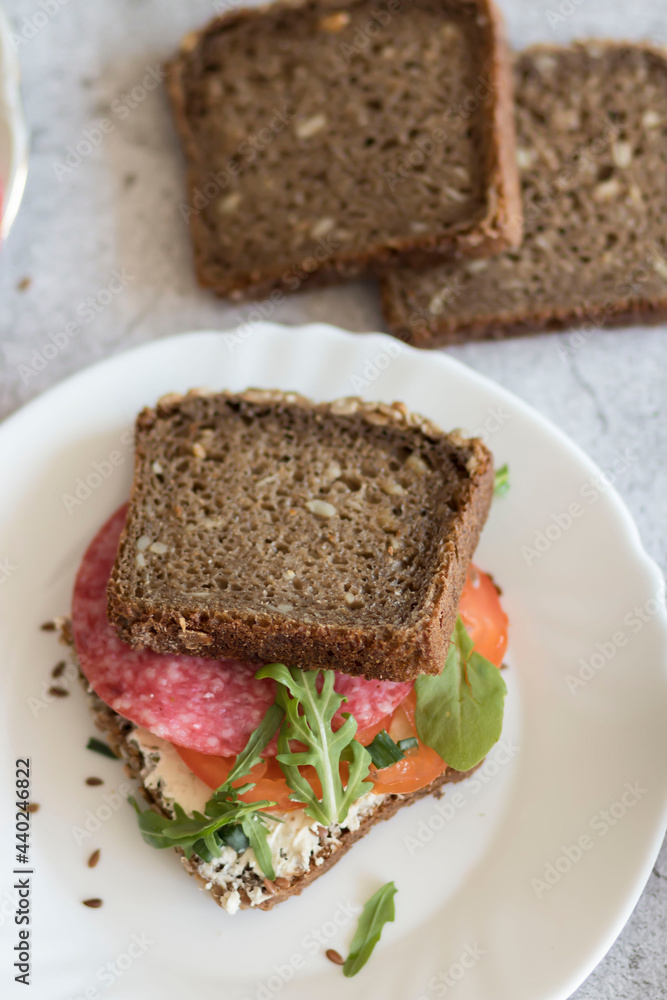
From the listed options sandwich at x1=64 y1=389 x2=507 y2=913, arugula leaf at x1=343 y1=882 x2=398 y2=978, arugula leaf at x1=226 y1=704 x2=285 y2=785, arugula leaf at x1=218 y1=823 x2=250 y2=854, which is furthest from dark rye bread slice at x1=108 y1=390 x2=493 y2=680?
arugula leaf at x1=343 y1=882 x2=398 y2=978

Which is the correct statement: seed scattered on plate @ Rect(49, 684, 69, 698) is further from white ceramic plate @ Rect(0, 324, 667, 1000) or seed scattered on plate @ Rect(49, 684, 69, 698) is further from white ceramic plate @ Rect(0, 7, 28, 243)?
white ceramic plate @ Rect(0, 7, 28, 243)

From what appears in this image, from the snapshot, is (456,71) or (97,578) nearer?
(97,578)

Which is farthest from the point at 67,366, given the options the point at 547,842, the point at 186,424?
the point at 547,842

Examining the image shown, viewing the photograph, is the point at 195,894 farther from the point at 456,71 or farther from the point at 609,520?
the point at 456,71

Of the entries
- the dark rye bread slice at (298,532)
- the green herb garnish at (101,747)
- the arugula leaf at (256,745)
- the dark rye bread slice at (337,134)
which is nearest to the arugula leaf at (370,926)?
the arugula leaf at (256,745)

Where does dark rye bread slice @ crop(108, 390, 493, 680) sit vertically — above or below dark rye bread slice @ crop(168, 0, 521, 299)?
below

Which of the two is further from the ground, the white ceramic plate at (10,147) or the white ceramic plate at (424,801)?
the white ceramic plate at (10,147)

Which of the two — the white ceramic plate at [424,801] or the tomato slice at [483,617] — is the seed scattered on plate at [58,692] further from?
the tomato slice at [483,617]
